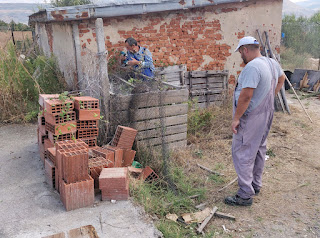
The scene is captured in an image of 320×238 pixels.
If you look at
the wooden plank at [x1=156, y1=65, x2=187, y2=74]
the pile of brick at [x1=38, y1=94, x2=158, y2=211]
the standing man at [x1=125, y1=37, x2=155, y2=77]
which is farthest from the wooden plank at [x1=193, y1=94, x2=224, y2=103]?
the pile of brick at [x1=38, y1=94, x2=158, y2=211]

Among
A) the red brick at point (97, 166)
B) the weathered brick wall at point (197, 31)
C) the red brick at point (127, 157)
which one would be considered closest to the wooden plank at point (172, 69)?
the weathered brick wall at point (197, 31)

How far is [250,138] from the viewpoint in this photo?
158 inches

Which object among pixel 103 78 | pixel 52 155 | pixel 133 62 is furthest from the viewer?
pixel 133 62

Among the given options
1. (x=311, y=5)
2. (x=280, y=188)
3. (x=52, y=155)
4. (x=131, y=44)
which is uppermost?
(x=311, y=5)

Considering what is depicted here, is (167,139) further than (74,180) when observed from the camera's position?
Yes

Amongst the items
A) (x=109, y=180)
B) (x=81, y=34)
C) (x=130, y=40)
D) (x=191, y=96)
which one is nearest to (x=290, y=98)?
(x=191, y=96)

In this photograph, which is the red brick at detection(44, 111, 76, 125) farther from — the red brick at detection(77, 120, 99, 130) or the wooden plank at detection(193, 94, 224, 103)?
the wooden plank at detection(193, 94, 224, 103)

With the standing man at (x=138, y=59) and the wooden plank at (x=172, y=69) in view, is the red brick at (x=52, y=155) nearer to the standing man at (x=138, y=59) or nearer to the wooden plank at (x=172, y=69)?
the standing man at (x=138, y=59)

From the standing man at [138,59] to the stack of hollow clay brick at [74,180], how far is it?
10.5ft

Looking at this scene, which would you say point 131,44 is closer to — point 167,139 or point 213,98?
point 167,139

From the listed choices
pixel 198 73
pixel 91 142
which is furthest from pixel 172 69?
pixel 91 142

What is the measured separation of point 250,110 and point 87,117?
2369 millimetres

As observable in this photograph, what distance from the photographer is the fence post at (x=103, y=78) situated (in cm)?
510

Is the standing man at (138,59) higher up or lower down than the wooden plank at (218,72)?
higher up
